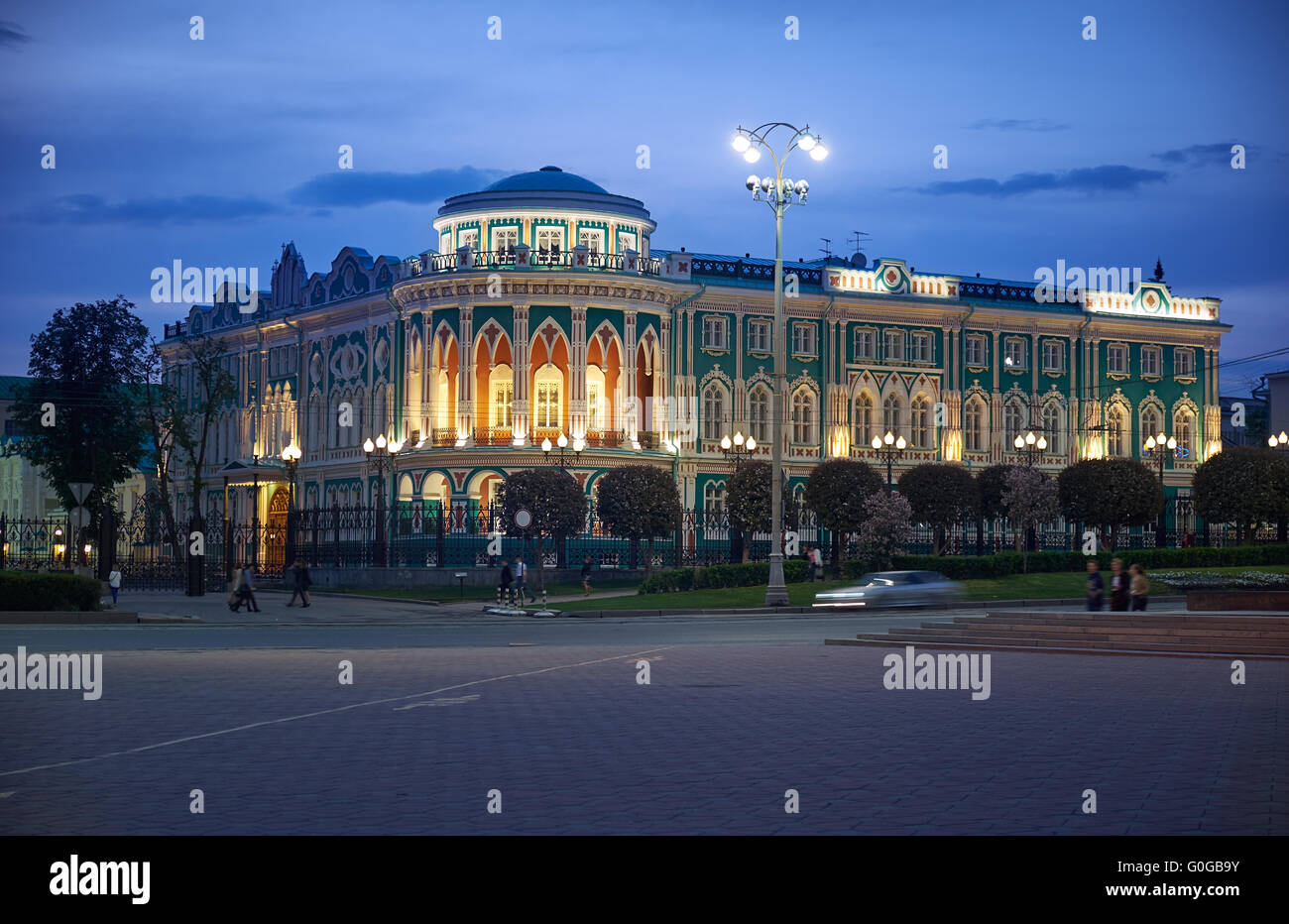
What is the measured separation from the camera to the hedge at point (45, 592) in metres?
36.0

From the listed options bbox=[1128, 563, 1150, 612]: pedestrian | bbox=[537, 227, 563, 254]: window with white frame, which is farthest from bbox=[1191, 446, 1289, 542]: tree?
bbox=[1128, 563, 1150, 612]: pedestrian

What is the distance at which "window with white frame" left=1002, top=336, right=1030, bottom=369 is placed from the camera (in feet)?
245

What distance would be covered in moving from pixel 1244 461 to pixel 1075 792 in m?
50.9

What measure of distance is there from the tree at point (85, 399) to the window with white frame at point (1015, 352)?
40.0 metres

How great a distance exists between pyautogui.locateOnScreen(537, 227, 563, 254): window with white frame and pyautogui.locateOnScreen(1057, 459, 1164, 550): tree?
23.0 metres

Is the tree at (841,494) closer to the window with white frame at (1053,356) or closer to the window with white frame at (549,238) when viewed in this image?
the window with white frame at (549,238)

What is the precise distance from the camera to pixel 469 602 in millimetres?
49000

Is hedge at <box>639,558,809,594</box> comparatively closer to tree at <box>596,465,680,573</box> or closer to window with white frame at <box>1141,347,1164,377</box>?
tree at <box>596,465,680,573</box>

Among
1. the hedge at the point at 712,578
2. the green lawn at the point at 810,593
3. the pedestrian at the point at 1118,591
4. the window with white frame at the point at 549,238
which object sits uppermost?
the window with white frame at the point at 549,238

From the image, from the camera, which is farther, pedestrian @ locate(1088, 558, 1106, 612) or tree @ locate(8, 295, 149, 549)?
tree @ locate(8, 295, 149, 549)

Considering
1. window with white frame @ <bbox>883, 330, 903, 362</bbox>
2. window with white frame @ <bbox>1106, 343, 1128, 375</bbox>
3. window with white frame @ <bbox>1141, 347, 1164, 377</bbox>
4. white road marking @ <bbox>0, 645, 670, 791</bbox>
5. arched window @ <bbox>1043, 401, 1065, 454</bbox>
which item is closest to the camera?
white road marking @ <bbox>0, 645, 670, 791</bbox>

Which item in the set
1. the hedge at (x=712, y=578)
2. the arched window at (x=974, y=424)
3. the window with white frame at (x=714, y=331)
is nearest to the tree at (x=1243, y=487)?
the arched window at (x=974, y=424)
